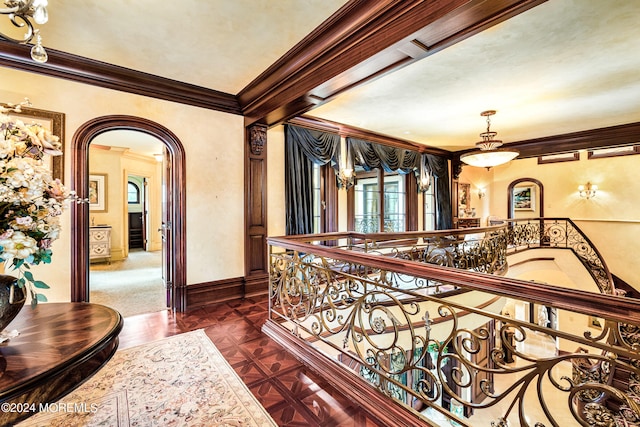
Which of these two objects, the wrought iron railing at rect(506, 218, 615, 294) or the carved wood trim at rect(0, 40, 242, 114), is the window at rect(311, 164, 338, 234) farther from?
the wrought iron railing at rect(506, 218, 615, 294)

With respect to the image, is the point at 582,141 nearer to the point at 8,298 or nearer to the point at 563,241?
the point at 563,241

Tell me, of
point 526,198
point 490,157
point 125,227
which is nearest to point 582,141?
point 490,157

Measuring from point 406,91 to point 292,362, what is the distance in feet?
11.4

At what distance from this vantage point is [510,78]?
336 cm

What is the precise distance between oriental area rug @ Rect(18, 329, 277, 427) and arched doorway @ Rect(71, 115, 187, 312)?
107 cm

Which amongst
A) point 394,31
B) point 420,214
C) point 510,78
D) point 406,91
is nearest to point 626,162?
point 420,214

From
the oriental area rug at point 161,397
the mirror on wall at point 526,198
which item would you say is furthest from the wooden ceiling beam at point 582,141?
the oriental area rug at point 161,397

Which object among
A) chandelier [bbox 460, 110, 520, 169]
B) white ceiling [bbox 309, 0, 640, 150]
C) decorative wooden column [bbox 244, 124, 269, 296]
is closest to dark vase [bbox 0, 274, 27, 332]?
decorative wooden column [bbox 244, 124, 269, 296]

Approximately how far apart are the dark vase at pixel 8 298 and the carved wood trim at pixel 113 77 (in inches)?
109

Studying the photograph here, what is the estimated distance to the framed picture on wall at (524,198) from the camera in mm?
9219

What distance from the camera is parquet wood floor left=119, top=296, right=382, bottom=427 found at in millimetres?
1714

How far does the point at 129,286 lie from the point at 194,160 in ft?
8.62

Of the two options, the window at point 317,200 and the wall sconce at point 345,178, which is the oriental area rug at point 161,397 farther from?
the wall sconce at point 345,178

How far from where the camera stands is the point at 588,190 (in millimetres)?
8078
